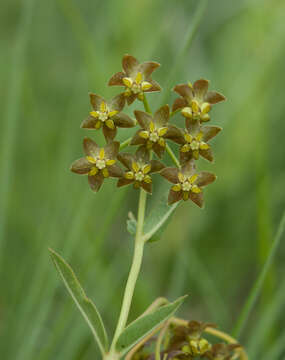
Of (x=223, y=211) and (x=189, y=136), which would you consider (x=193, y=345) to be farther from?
(x=223, y=211)

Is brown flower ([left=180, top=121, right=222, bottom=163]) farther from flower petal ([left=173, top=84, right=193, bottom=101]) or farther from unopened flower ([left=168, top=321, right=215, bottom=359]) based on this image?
unopened flower ([left=168, top=321, right=215, bottom=359])

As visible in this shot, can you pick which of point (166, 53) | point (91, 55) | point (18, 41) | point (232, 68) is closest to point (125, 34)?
point (166, 53)

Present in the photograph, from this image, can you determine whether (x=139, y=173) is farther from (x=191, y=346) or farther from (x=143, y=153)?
(x=191, y=346)

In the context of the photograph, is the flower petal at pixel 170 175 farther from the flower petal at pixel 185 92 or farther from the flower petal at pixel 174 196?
the flower petal at pixel 185 92

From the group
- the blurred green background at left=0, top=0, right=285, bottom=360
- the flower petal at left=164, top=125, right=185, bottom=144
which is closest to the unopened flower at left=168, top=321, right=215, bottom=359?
the flower petal at left=164, top=125, right=185, bottom=144

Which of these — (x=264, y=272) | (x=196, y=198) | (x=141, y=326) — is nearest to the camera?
(x=141, y=326)

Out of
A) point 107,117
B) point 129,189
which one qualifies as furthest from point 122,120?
point 129,189

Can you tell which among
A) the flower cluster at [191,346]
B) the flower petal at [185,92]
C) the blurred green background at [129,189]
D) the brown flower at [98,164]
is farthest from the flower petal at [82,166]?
the blurred green background at [129,189]
